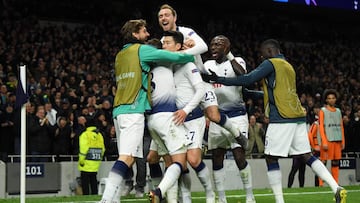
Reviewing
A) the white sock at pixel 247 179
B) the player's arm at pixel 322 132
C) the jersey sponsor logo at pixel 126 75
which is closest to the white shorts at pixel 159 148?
the jersey sponsor logo at pixel 126 75

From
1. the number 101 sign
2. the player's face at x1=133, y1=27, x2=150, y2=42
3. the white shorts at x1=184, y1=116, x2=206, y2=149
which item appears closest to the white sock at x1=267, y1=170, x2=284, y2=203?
the white shorts at x1=184, y1=116, x2=206, y2=149

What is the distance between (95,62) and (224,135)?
42.6ft

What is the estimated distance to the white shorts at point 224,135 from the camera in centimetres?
1079

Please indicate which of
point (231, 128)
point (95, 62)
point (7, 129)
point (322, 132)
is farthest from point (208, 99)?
point (95, 62)

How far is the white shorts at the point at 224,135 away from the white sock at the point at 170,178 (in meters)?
2.30

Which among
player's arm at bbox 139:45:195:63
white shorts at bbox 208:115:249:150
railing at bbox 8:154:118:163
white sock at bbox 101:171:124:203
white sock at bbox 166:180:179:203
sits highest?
player's arm at bbox 139:45:195:63

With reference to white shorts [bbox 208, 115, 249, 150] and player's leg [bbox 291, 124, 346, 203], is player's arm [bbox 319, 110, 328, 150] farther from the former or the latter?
player's leg [bbox 291, 124, 346, 203]

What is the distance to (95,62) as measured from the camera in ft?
76.0

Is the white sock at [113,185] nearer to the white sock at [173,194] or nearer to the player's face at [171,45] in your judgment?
the white sock at [173,194]

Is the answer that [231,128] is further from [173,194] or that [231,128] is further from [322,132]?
[322,132]

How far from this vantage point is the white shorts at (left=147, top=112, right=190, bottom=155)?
8711mm

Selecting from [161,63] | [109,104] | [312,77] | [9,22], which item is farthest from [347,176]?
[161,63]

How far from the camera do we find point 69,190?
16844 millimetres

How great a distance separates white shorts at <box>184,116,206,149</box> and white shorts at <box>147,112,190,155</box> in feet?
0.62
